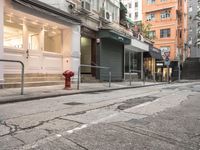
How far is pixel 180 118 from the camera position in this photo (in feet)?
20.3

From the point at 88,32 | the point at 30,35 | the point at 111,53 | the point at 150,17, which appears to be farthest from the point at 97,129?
the point at 150,17

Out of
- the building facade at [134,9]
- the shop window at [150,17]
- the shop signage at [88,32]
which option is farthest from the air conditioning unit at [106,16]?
the building facade at [134,9]

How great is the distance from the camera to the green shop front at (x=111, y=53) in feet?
66.0

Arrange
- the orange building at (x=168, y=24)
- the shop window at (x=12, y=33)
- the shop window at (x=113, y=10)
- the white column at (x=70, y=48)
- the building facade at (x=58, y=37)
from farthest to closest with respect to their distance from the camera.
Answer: the orange building at (x=168, y=24) < the shop window at (x=113, y=10) < the white column at (x=70, y=48) < the shop window at (x=12, y=33) < the building facade at (x=58, y=37)

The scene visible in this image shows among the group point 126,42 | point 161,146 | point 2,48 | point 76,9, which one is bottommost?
point 161,146

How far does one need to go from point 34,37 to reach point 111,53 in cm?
902

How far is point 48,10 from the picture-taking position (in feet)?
45.4

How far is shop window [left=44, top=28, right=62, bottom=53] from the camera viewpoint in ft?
51.7

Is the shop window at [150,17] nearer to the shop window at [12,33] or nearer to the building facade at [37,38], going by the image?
the building facade at [37,38]

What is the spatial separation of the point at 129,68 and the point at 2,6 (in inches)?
705

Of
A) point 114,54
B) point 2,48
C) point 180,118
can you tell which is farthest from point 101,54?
point 180,118

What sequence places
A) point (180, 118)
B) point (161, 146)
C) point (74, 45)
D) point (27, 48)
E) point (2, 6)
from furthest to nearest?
1. point (74, 45)
2. point (27, 48)
3. point (2, 6)
4. point (180, 118)
5. point (161, 146)

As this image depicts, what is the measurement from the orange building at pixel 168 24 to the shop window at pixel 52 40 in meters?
33.3

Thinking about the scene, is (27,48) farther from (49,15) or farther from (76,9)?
(76,9)
